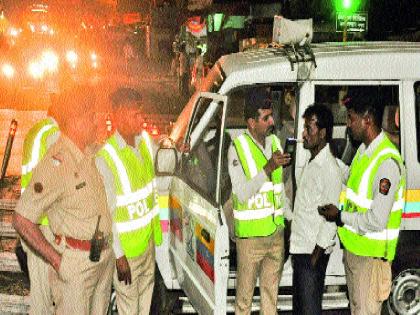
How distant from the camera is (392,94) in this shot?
4.82 metres

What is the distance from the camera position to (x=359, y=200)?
13.2ft

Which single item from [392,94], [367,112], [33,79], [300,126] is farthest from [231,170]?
[33,79]

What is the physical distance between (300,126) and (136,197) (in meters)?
1.50

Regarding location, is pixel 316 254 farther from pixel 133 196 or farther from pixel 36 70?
pixel 36 70

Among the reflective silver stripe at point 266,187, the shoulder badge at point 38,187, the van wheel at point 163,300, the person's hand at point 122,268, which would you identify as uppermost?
the shoulder badge at point 38,187

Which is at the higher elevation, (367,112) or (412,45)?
(412,45)

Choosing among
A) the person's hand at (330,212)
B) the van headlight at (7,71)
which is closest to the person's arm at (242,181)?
the person's hand at (330,212)

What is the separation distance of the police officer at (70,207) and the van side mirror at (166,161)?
39.6 inches

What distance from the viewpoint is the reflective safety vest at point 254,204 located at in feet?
14.6

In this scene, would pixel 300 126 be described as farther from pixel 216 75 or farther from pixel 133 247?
pixel 133 247

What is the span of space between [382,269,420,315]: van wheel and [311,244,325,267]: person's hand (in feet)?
4.26

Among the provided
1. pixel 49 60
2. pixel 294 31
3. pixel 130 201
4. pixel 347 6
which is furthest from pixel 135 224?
pixel 49 60

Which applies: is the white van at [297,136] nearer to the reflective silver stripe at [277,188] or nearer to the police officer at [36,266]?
the reflective silver stripe at [277,188]

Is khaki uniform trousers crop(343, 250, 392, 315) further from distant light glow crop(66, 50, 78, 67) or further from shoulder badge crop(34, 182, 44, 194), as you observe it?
distant light glow crop(66, 50, 78, 67)
